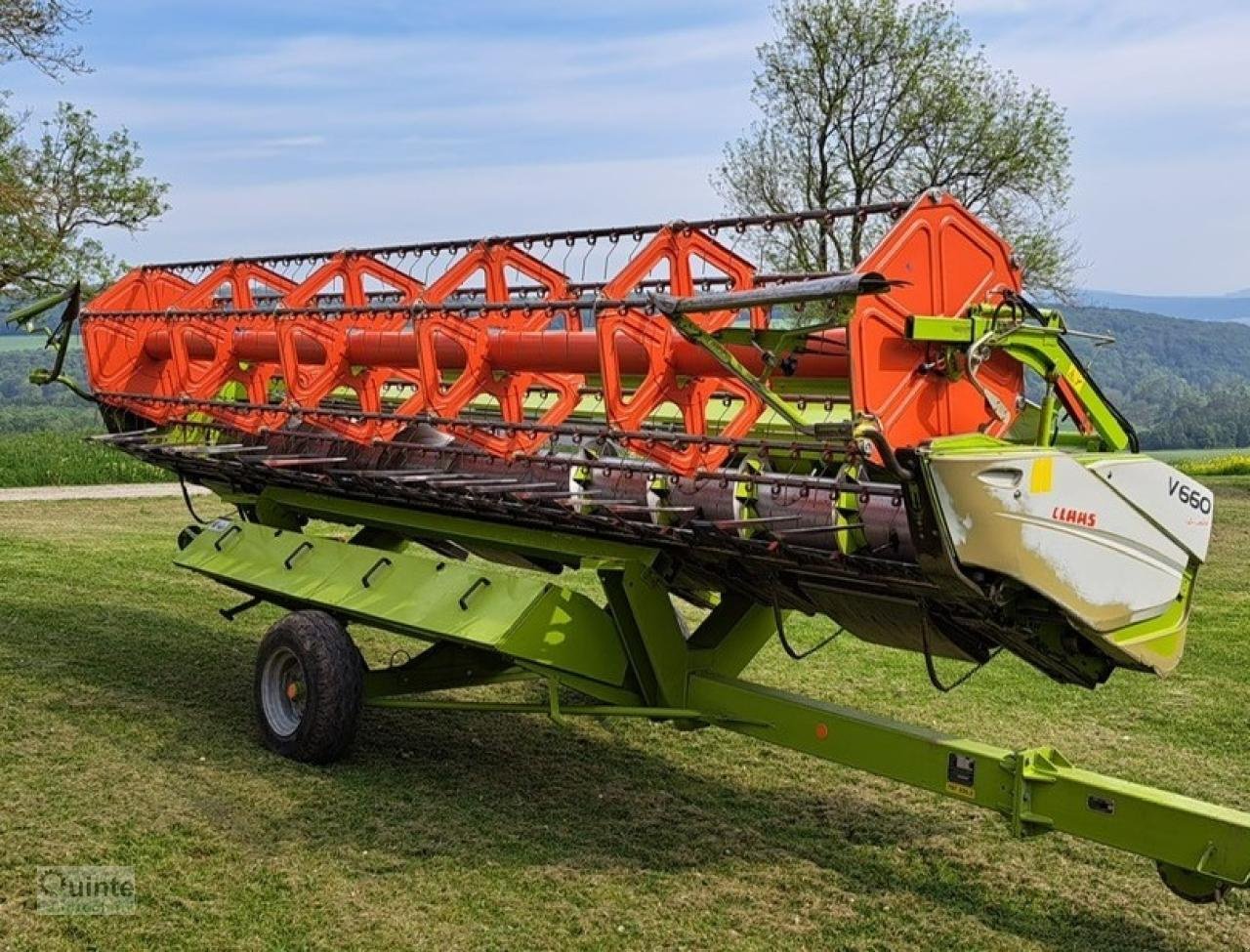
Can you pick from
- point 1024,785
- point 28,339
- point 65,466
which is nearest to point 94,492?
point 65,466

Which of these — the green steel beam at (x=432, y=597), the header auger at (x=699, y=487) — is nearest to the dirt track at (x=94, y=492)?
the header auger at (x=699, y=487)

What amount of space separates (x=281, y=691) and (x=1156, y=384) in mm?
60740

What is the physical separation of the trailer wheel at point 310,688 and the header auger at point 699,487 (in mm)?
17

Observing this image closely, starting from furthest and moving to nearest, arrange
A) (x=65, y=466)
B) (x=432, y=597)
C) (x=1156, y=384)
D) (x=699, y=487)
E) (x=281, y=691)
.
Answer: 1. (x=1156, y=384)
2. (x=65, y=466)
3. (x=281, y=691)
4. (x=432, y=597)
5. (x=699, y=487)

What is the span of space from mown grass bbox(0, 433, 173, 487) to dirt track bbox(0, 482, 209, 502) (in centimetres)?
51

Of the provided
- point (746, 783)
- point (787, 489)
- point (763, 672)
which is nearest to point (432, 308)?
point (787, 489)

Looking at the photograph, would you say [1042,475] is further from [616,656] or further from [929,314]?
[616,656]

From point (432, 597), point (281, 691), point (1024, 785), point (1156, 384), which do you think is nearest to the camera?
point (1024, 785)

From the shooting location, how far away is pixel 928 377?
5.56 m

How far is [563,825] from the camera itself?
273 inches

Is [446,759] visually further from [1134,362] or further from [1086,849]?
[1134,362]

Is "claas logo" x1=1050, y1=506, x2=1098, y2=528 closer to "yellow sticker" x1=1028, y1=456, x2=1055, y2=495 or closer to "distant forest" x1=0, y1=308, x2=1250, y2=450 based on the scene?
"yellow sticker" x1=1028, y1=456, x2=1055, y2=495

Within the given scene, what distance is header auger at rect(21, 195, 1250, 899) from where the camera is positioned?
5340 mm

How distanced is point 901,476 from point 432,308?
127 inches
